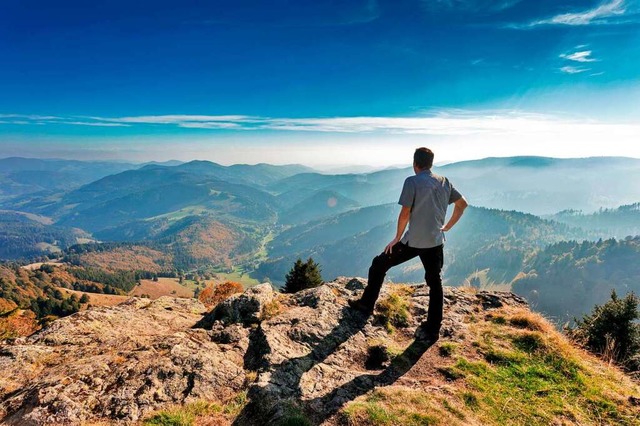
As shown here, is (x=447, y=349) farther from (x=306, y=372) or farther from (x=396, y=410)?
(x=306, y=372)

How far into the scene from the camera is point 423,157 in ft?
25.7

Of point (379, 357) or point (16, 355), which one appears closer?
point (16, 355)

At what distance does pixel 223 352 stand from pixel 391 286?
24.8 ft

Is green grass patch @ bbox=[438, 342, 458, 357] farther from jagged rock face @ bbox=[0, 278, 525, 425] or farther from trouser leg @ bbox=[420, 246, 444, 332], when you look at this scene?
trouser leg @ bbox=[420, 246, 444, 332]

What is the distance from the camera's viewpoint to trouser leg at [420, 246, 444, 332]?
7.99 metres

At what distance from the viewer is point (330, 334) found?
337 inches

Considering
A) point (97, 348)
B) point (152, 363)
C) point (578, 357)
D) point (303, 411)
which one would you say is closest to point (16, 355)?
point (97, 348)

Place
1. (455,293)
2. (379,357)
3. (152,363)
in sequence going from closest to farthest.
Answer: (152,363) → (379,357) → (455,293)

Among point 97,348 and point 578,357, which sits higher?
point 578,357

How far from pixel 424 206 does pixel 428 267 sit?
64.6 inches

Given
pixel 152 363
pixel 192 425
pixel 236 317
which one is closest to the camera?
pixel 192 425

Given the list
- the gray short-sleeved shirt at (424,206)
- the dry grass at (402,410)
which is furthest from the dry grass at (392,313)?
the dry grass at (402,410)

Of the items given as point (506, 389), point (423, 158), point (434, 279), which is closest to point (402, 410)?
point (506, 389)

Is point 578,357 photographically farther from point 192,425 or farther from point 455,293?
point 192,425
